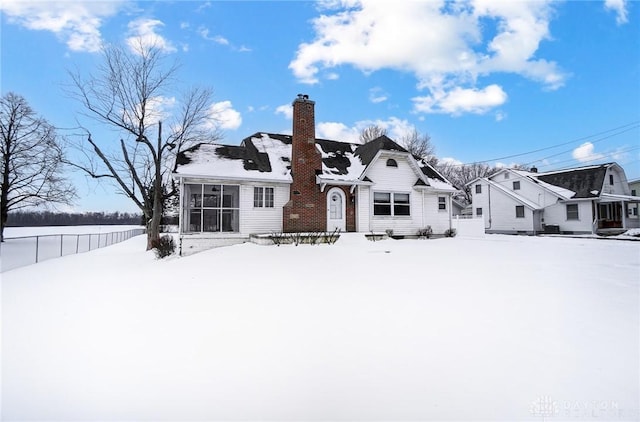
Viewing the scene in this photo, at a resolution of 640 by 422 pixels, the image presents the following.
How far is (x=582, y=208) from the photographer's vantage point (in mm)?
24484

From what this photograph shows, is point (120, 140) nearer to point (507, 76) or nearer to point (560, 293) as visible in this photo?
point (560, 293)

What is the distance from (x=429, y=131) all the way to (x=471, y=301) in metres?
40.6

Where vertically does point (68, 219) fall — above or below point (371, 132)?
below

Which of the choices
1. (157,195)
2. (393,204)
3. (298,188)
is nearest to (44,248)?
(157,195)

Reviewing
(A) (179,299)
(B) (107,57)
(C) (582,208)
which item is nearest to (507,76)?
(C) (582,208)

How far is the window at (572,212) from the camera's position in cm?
2502

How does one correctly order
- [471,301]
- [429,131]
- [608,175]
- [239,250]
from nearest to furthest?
[471,301]
[239,250]
[608,175]
[429,131]

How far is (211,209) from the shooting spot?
1448 centimetres

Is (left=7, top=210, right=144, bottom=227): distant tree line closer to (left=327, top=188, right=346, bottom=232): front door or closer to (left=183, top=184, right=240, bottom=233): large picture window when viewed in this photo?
(left=183, top=184, right=240, bottom=233): large picture window

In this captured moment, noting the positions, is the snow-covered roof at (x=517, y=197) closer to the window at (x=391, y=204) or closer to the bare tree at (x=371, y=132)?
the bare tree at (x=371, y=132)

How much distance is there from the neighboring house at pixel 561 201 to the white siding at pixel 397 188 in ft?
49.9

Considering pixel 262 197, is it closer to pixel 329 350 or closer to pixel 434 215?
pixel 434 215

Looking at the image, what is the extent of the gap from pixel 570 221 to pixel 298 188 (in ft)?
78.8

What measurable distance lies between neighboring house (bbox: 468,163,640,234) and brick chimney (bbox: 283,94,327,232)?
21.3m
